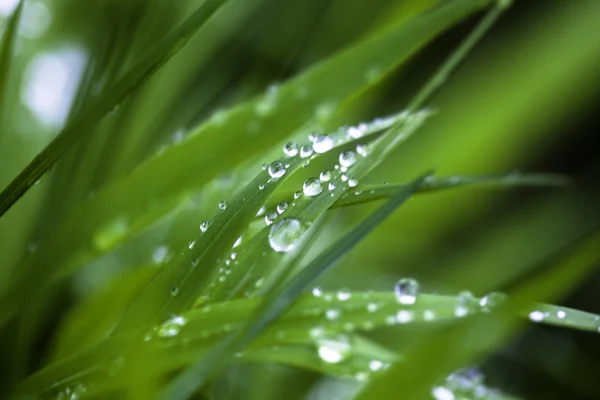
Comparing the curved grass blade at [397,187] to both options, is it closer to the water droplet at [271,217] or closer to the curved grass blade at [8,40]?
the water droplet at [271,217]

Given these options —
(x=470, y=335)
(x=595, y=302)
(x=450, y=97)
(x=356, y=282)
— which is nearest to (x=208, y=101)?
(x=356, y=282)

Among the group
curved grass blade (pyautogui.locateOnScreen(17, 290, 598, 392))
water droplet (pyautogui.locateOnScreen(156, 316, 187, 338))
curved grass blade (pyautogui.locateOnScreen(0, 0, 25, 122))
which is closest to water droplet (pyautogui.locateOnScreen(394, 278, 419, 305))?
curved grass blade (pyautogui.locateOnScreen(17, 290, 598, 392))

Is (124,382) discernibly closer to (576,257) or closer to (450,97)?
(576,257)

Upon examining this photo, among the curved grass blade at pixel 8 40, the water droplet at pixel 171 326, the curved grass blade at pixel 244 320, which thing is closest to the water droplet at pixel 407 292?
the curved grass blade at pixel 244 320

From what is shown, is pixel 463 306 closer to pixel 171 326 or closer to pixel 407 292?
pixel 407 292

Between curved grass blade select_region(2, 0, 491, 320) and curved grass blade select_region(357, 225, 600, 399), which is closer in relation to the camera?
curved grass blade select_region(357, 225, 600, 399)

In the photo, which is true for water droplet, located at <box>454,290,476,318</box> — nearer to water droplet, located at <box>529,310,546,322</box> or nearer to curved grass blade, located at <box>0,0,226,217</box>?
water droplet, located at <box>529,310,546,322</box>

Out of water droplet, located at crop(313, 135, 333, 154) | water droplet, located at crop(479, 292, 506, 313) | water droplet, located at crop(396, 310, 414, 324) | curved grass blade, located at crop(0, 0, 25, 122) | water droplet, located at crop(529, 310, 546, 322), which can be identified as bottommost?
water droplet, located at crop(529, 310, 546, 322)
